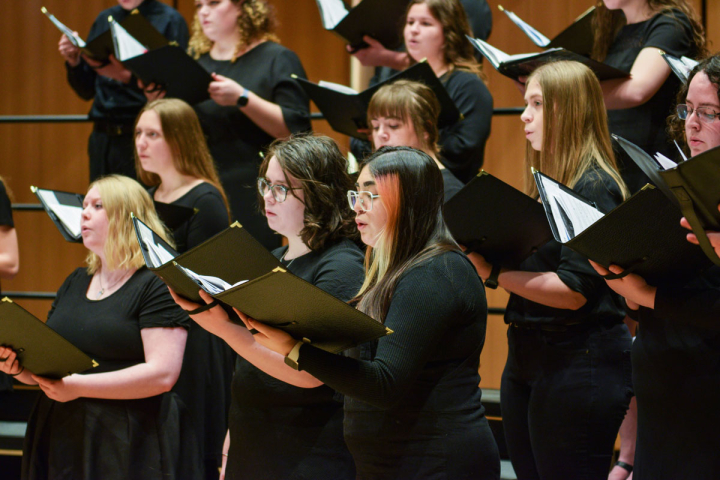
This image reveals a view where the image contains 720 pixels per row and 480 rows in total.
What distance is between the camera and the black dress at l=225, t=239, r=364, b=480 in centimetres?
177

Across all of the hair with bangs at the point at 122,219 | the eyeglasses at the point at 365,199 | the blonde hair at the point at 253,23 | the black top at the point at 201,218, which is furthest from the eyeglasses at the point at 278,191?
the blonde hair at the point at 253,23

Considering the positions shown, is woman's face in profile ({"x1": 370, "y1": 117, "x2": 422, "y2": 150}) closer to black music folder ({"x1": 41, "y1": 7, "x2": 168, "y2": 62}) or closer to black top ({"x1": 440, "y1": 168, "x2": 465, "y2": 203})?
black top ({"x1": 440, "y1": 168, "x2": 465, "y2": 203})

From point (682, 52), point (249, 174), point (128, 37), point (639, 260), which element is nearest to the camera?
point (639, 260)

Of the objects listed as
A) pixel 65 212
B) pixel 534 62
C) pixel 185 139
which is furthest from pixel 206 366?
pixel 534 62

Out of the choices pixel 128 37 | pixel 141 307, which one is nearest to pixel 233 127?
pixel 128 37

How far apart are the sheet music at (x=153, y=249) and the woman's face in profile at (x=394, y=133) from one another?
35.4 inches

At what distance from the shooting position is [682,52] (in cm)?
241

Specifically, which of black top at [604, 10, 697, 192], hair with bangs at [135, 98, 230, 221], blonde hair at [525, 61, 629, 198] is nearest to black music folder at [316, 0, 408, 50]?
hair with bangs at [135, 98, 230, 221]

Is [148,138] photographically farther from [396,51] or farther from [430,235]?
[430,235]

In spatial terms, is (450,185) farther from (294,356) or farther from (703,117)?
(294,356)

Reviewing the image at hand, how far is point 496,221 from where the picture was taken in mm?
1894

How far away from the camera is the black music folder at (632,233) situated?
1.42m

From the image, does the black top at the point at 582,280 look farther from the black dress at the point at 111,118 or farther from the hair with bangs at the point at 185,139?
the black dress at the point at 111,118

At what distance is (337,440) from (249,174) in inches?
61.6
